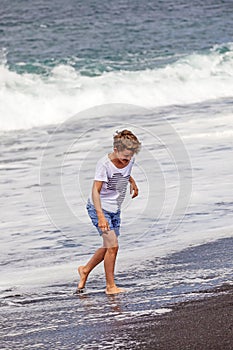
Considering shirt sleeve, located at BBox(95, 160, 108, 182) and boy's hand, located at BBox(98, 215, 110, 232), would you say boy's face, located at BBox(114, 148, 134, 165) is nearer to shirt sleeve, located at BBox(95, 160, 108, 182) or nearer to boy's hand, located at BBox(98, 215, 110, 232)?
shirt sleeve, located at BBox(95, 160, 108, 182)

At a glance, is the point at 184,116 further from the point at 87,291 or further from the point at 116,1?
the point at 116,1

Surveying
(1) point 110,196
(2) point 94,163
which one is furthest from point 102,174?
(2) point 94,163

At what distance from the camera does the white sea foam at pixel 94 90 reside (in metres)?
16.4

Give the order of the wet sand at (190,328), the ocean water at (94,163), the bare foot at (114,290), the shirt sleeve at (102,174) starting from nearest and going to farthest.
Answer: the wet sand at (190,328) < the ocean water at (94,163) < the bare foot at (114,290) < the shirt sleeve at (102,174)

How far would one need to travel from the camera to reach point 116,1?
3009 centimetres

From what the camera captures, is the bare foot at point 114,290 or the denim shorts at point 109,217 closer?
the bare foot at point 114,290

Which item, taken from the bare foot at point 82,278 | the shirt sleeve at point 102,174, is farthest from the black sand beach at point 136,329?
the shirt sleeve at point 102,174

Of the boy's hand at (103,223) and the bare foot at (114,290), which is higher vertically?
the boy's hand at (103,223)

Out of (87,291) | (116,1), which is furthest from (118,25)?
(87,291)

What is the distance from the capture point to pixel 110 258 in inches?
227

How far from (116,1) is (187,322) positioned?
26155 millimetres

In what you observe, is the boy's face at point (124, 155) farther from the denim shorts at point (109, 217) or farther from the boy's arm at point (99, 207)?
the denim shorts at point (109, 217)

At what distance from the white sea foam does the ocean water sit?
42mm

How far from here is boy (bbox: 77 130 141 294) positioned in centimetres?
570
